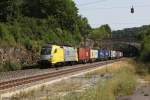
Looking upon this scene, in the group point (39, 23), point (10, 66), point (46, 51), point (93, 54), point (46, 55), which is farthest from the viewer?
point (93, 54)

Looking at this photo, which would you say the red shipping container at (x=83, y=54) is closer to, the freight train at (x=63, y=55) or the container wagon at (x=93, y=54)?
the freight train at (x=63, y=55)

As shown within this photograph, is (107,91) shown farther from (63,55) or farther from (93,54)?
(93,54)

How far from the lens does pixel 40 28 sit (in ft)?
252

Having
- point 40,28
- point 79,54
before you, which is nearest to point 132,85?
point 79,54

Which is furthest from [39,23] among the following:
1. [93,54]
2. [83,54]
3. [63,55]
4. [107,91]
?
[107,91]

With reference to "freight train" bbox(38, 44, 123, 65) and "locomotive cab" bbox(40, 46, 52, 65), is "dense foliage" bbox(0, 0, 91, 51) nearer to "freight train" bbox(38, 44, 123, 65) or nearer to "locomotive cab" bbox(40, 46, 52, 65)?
"locomotive cab" bbox(40, 46, 52, 65)

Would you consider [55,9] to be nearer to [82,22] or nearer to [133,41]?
[82,22]

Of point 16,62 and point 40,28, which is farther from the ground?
point 40,28

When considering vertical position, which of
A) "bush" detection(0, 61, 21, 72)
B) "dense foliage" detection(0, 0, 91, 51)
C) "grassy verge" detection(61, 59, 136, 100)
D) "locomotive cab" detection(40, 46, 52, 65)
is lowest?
"grassy verge" detection(61, 59, 136, 100)

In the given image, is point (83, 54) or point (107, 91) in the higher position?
point (83, 54)

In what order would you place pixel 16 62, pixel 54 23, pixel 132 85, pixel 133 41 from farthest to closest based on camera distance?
pixel 133 41 < pixel 54 23 < pixel 16 62 < pixel 132 85

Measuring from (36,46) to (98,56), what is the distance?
3203 centimetres

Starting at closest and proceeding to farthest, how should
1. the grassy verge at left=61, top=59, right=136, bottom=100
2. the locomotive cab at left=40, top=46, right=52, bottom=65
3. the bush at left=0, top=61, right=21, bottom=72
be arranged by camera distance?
1. the grassy verge at left=61, top=59, right=136, bottom=100
2. the bush at left=0, top=61, right=21, bottom=72
3. the locomotive cab at left=40, top=46, right=52, bottom=65

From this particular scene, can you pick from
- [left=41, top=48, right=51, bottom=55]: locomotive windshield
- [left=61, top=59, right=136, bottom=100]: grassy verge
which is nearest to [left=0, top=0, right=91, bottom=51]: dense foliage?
[left=41, top=48, right=51, bottom=55]: locomotive windshield
